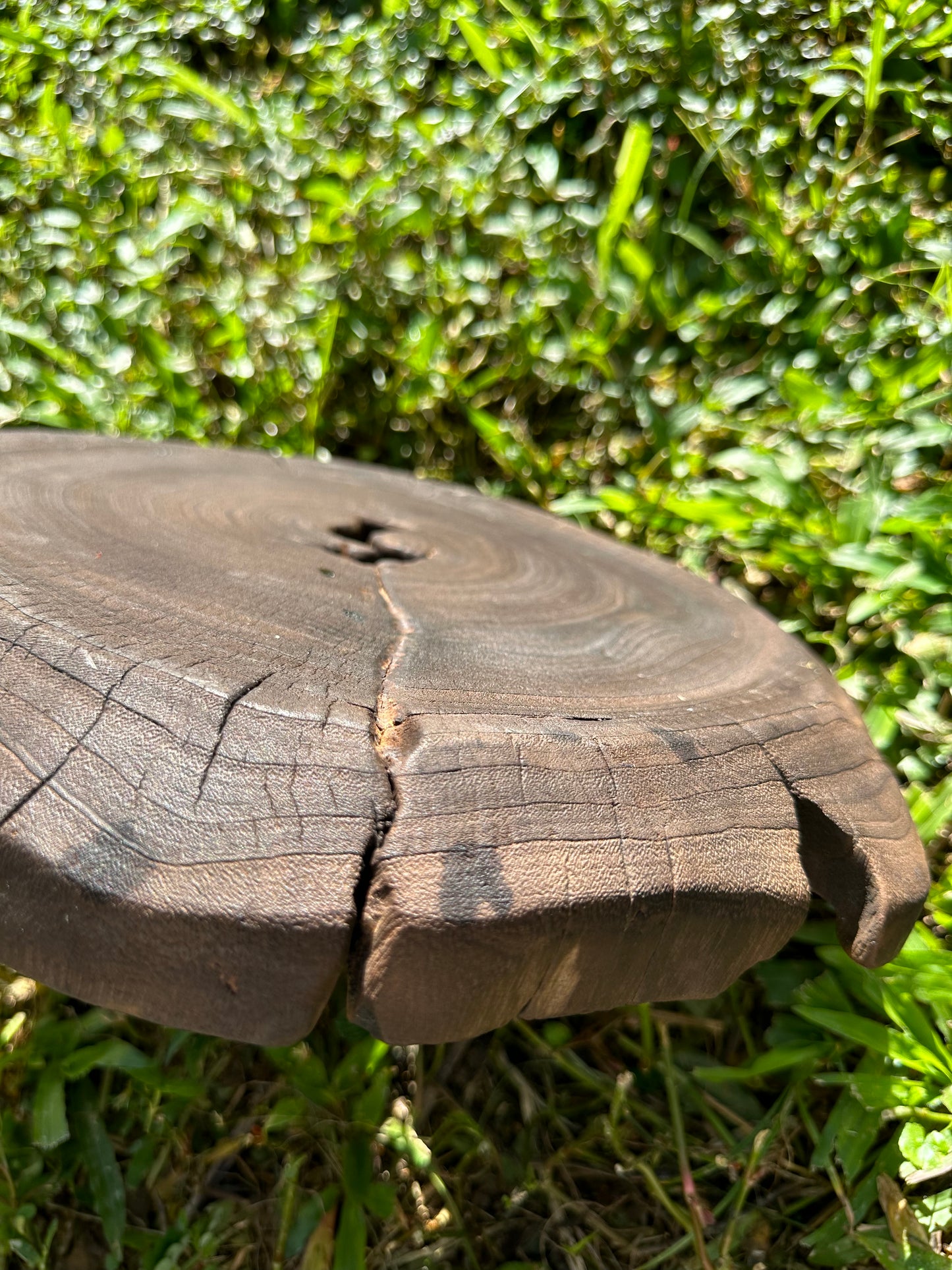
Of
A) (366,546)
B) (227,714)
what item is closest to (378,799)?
(227,714)

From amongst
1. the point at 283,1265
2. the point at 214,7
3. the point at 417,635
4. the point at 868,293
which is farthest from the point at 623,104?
the point at 283,1265

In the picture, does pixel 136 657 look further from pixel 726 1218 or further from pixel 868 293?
pixel 868 293

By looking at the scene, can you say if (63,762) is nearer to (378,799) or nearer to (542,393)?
(378,799)

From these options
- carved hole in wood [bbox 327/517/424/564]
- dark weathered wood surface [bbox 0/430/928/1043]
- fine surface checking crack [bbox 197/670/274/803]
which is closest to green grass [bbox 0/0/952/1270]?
dark weathered wood surface [bbox 0/430/928/1043]

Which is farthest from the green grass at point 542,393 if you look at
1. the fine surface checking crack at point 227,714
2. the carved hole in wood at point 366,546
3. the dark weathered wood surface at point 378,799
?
the fine surface checking crack at point 227,714

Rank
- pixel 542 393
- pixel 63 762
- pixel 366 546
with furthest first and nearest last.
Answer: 1. pixel 542 393
2. pixel 366 546
3. pixel 63 762

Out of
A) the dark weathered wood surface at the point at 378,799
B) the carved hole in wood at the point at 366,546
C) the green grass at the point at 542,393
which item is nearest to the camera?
the dark weathered wood surface at the point at 378,799

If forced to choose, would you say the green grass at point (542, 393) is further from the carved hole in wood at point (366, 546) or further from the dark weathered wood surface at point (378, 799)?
the carved hole in wood at point (366, 546)
